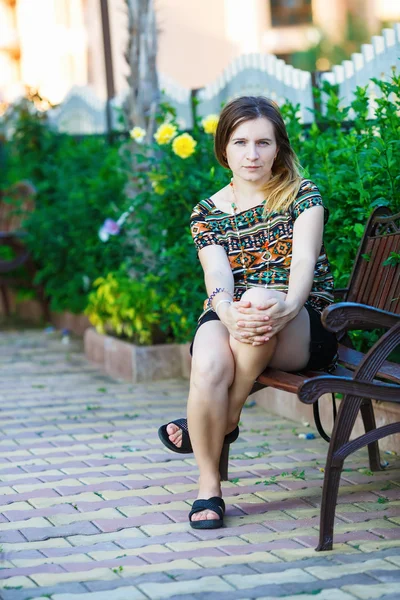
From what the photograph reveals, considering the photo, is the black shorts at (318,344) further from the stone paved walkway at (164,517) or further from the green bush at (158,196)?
the green bush at (158,196)

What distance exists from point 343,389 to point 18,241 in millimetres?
→ 5773

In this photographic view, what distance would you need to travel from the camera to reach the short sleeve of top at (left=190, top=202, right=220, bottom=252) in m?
3.61

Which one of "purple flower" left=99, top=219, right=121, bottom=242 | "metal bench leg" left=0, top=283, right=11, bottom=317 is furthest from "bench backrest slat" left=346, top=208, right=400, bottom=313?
"metal bench leg" left=0, top=283, right=11, bottom=317

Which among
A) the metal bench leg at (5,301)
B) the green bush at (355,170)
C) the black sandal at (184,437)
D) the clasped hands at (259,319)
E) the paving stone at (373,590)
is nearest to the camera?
the paving stone at (373,590)

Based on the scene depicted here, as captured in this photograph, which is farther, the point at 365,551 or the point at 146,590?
the point at 365,551

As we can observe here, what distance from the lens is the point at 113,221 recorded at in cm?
658

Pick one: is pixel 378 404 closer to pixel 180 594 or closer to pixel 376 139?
pixel 376 139

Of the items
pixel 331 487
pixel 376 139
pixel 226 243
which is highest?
pixel 376 139

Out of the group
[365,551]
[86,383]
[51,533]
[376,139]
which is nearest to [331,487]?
[365,551]

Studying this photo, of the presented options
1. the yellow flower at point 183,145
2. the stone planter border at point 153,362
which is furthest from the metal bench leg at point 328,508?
the stone planter border at point 153,362

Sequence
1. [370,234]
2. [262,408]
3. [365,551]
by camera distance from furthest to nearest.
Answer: [262,408] < [370,234] < [365,551]

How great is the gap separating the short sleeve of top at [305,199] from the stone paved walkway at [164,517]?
40.9 inches

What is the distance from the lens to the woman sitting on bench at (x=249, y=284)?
3.30 meters

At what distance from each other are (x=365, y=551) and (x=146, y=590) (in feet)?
2.31
